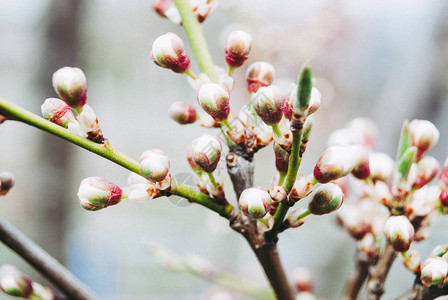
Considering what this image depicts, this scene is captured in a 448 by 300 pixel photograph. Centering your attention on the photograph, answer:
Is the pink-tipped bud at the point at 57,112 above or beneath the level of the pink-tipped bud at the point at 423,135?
beneath

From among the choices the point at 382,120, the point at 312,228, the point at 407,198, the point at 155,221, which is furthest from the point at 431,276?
the point at 155,221

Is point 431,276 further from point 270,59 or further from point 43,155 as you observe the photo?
point 43,155

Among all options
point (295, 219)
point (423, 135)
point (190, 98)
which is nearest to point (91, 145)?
point (295, 219)

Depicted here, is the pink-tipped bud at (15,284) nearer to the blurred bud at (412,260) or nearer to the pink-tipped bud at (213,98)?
the pink-tipped bud at (213,98)

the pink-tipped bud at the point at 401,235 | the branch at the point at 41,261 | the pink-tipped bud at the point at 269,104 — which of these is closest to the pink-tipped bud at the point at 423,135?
the pink-tipped bud at the point at 401,235

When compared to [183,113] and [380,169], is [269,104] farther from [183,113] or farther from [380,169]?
[380,169]
